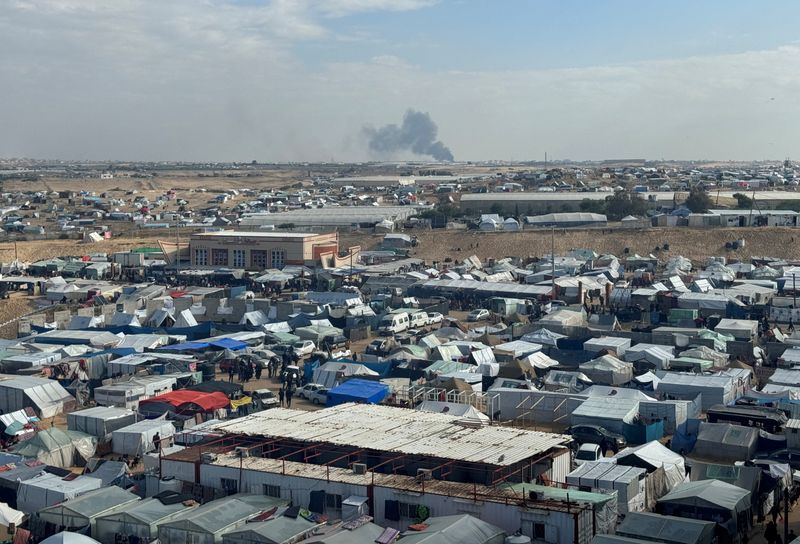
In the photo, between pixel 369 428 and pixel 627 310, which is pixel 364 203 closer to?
pixel 627 310

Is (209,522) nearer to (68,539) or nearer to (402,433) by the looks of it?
(68,539)

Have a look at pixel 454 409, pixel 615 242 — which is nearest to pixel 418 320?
pixel 454 409

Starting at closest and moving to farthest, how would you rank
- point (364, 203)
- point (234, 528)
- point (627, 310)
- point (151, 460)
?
point (234, 528) < point (151, 460) < point (627, 310) < point (364, 203)

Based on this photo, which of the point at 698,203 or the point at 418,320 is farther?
the point at 698,203

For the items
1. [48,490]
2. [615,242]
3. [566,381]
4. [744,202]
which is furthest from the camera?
[744,202]

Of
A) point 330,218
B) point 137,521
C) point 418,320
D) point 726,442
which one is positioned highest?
point 330,218

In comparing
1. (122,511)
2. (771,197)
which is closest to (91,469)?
(122,511)

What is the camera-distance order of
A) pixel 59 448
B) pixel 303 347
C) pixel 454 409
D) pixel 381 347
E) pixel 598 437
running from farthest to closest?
pixel 303 347 < pixel 381 347 < pixel 454 409 < pixel 598 437 < pixel 59 448
